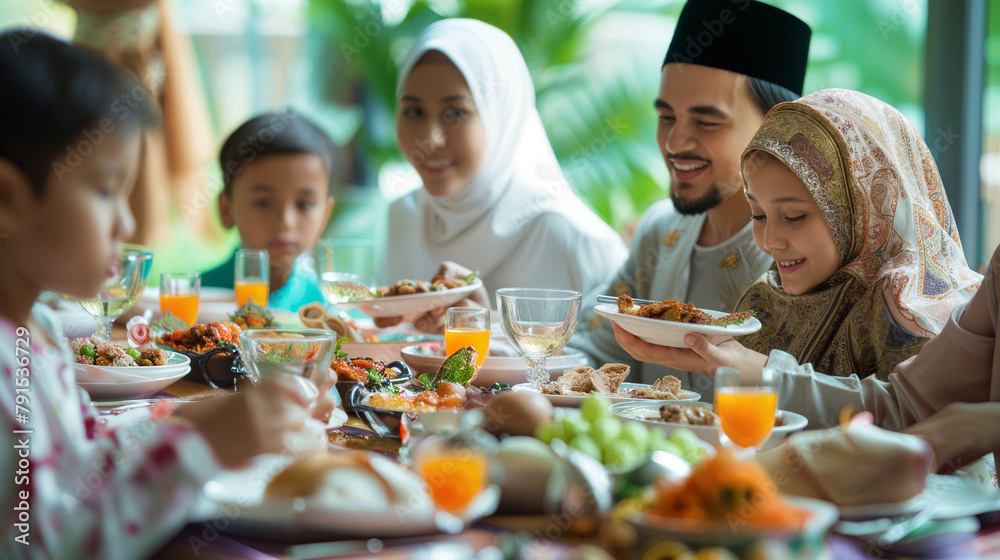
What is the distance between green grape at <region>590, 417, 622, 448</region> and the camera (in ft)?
3.30

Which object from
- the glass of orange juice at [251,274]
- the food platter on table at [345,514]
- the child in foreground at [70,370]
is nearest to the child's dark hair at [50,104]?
the child in foreground at [70,370]

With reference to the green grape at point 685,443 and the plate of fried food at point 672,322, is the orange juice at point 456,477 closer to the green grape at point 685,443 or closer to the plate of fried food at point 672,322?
the green grape at point 685,443

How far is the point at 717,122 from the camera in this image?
2.54 metres

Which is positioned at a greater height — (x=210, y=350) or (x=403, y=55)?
(x=403, y=55)

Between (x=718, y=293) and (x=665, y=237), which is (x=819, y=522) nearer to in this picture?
(x=718, y=293)

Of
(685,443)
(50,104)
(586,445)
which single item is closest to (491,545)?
(586,445)

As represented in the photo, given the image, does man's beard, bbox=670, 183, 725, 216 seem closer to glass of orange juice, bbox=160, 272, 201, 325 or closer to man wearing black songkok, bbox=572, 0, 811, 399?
man wearing black songkok, bbox=572, 0, 811, 399

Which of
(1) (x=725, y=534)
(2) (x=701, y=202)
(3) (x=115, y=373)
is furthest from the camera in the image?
(2) (x=701, y=202)

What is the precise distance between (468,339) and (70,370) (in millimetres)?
918

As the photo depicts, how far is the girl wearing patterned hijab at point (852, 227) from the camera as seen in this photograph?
179 centimetres

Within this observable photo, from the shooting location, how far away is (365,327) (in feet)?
8.86

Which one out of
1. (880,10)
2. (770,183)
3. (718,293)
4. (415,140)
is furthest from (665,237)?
(880,10)

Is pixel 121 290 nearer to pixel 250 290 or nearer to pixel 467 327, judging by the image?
pixel 250 290

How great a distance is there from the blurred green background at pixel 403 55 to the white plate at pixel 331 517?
19.7 feet
